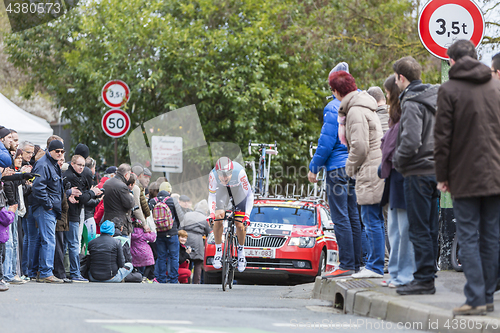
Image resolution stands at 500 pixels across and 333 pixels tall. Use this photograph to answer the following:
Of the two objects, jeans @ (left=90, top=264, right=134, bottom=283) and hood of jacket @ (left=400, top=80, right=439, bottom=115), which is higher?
A: hood of jacket @ (left=400, top=80, right=439, bottom=115)

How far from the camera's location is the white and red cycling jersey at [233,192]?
Result: 10.4 metres

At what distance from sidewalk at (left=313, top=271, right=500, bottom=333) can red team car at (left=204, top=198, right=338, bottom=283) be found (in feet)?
14.5

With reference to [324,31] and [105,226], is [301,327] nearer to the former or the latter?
[105,226]

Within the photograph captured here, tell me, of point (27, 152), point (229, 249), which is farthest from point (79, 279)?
point (229, 249)

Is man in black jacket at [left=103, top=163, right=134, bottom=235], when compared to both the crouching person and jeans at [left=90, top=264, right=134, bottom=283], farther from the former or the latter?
jeans at [left=90, top=264, right=134, bottom=283]

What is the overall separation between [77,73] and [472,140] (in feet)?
67.0

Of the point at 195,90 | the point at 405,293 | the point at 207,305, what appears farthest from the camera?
the point at 195,90

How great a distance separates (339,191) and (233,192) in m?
2.52

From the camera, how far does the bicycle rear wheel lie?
10312 mm

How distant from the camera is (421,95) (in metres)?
6.77

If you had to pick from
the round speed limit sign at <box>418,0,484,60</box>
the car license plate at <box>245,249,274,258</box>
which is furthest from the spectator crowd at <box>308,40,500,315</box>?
the car license plate at <box>245,249,274,258</box>

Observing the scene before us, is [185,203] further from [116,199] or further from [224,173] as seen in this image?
[224,173]

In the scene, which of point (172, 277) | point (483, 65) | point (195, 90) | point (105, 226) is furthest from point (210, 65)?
point (483, 65)

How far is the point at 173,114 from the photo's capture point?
22625 millimetres
